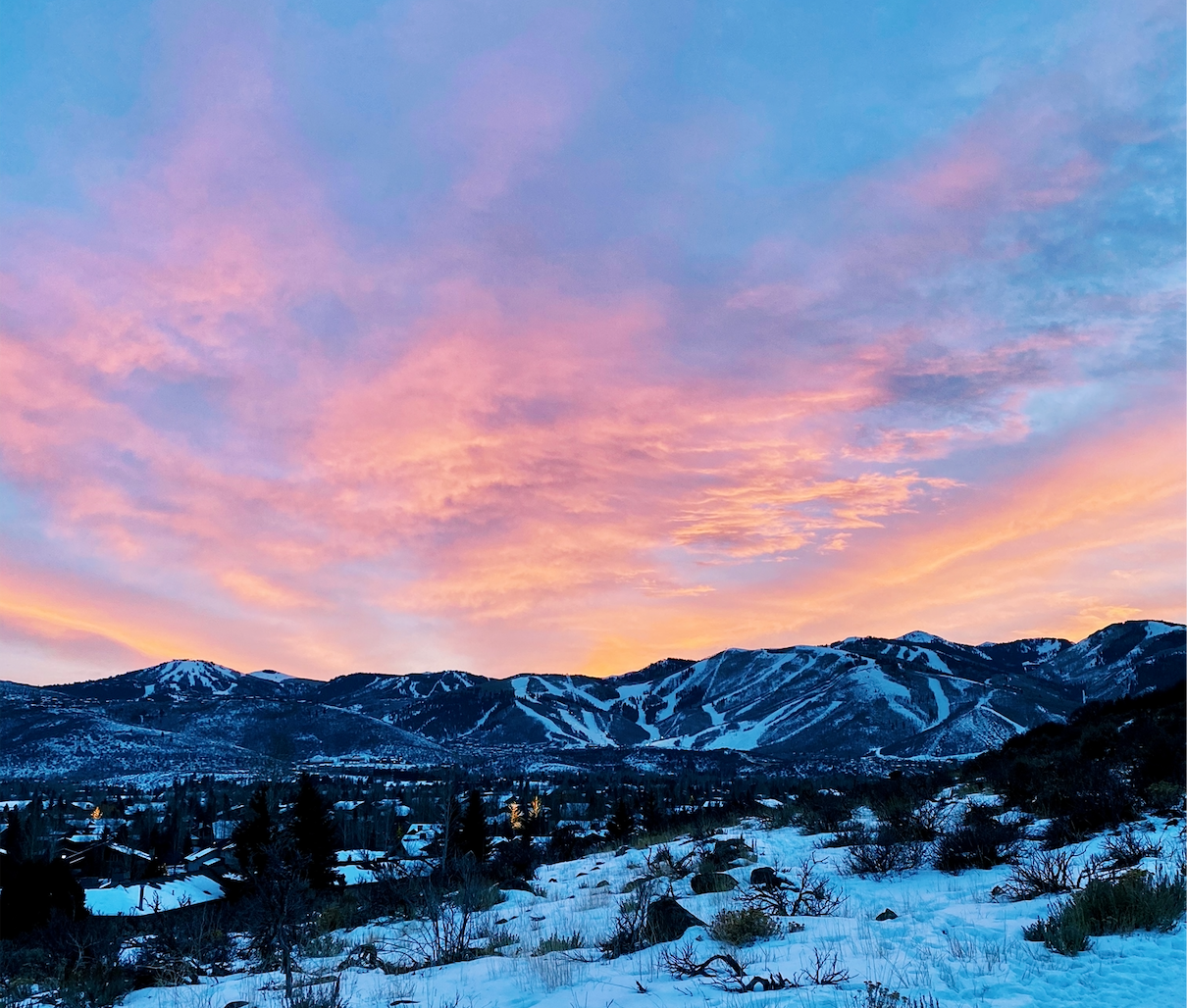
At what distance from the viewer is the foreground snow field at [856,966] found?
6.01m

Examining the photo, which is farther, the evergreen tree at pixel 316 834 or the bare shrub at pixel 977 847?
the evergreen tree at pixel 316 834

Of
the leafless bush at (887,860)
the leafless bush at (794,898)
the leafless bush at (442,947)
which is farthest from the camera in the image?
the leafless bush at (887,860)

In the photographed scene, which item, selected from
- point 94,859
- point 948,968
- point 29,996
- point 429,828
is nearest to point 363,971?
point 29,996

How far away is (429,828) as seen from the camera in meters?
97.2

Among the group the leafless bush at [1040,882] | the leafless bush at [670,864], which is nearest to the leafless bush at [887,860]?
the leafless bush at [1040,882]

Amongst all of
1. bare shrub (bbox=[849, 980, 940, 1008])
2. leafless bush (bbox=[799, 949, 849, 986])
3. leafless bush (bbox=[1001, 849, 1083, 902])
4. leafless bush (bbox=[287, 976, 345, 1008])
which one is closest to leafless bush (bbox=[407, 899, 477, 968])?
leafless bush (bbox=[287, 976, 345, 1008])

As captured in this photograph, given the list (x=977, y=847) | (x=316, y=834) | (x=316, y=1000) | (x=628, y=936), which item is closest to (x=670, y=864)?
(x=977, y=847)

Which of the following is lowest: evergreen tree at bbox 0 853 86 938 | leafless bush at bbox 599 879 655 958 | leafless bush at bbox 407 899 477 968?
evergreen tree at bbox 0 853 86 938

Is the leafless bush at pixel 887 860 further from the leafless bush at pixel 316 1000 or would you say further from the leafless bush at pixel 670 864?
the leafless bush at pixel 316 1000

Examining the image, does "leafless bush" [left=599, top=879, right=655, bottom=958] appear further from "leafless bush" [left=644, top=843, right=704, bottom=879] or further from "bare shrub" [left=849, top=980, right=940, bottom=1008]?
"leafless bush" [left=644, top=843, right=704, bottom=879]

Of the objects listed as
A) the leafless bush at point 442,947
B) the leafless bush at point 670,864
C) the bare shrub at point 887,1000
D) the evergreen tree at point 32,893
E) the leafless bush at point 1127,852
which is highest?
the bare shrub at point 887,1000

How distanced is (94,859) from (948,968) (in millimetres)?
92151

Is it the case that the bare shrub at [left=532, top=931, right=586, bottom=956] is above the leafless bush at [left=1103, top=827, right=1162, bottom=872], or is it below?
below

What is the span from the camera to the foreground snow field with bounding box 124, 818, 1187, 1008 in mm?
6012
